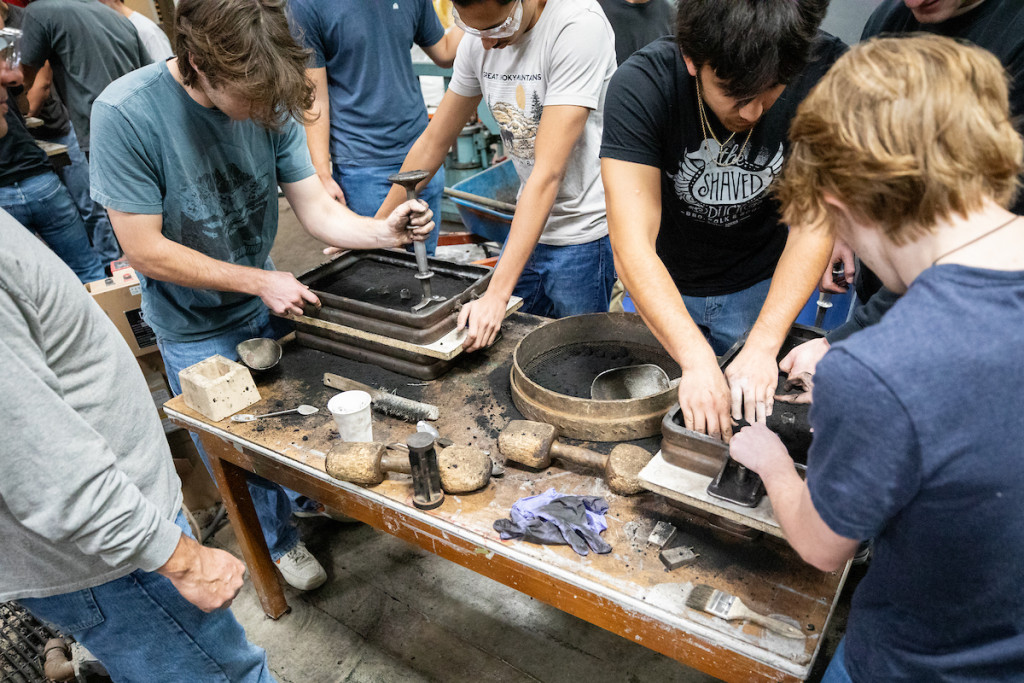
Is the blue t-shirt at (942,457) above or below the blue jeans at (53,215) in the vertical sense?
above

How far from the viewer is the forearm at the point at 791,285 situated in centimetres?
158

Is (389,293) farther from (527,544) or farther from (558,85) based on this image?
(527,544)

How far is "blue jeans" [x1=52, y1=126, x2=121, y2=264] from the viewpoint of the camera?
4.52m

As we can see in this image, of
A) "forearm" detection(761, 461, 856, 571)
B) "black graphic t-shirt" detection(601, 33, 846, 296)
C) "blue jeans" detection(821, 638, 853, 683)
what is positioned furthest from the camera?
"black graphic t-shirt" detection(601, 33, 846, 296)

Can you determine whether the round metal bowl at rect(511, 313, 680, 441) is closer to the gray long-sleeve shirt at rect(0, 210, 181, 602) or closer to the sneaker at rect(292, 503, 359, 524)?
→ the gray long-sleeve shirt at rect(0, 210, 181, 602)

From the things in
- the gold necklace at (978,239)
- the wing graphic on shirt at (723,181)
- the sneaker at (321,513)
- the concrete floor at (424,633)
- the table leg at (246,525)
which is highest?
the gold necklace at (978,239)

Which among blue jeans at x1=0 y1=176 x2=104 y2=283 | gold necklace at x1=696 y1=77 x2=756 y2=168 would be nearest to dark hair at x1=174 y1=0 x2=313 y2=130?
gold necklace at x1=696 y1=77 x2=756 y2=168

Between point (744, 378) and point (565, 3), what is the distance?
1.35 metres

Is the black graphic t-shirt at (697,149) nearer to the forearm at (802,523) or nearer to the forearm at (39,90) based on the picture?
the forearm at (802,523)

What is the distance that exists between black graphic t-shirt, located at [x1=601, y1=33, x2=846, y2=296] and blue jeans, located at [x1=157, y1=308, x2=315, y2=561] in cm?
137

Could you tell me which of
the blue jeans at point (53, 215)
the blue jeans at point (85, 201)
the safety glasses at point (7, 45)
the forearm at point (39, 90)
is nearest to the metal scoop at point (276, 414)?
the safety glasses at point (7, 45)

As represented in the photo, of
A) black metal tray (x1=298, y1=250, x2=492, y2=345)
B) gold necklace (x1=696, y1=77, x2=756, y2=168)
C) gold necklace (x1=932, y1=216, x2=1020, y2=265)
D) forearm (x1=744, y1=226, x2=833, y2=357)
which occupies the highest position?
gold necklace (x1=932, y1=216, x2=1020, y2=265)

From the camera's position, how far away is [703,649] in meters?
1.18

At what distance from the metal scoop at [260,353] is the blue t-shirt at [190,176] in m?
0.16
